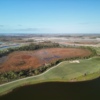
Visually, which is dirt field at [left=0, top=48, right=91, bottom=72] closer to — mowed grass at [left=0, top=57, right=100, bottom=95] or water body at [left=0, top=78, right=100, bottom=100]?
mowed grass at [left=0, top=57, right=100, bottom=95]

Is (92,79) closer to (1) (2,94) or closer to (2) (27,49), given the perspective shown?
(1) (2,94)

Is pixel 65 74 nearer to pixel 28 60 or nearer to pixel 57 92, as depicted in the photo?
pixel 57 92

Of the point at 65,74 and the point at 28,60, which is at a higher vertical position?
the point at 65,74

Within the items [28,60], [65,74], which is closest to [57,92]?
[65,74]

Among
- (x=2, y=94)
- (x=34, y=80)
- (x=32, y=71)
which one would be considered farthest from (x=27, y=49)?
(x=2, y=94)

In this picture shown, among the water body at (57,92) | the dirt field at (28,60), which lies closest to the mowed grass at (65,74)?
the water body at (57,92)

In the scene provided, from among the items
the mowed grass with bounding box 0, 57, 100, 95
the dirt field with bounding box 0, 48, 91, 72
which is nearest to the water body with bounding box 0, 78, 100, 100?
the mowed grass with bounding box 0, 57, 100, 95
